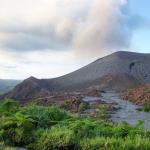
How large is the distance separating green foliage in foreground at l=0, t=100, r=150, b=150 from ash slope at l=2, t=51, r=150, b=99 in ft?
78.1

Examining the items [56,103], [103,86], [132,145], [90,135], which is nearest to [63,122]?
[90,135]

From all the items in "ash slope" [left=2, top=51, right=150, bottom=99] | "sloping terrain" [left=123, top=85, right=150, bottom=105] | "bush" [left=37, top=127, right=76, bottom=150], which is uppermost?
"ash slope" [left=2, top=51, right=150, bottom=99]

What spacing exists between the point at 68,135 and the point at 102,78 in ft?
109

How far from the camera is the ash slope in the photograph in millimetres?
47016

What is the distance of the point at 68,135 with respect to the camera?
652 inches

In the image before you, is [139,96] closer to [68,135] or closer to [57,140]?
[68,135]

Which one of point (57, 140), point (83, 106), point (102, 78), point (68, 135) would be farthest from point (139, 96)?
point (57, 140)

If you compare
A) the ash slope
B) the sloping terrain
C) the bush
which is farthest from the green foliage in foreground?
the ash slope

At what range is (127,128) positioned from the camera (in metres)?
18.8

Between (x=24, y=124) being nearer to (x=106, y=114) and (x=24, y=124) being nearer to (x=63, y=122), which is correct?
(x=63, y=122)

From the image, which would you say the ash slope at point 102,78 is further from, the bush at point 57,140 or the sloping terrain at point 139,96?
the bush at point 57,140

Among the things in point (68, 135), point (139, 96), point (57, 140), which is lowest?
point (57, 140)

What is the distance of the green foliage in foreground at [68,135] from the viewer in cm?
1597

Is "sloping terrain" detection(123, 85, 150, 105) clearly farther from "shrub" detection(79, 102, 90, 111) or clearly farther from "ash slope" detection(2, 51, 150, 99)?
"ash slope" detection(2, 51, 150, 99)
